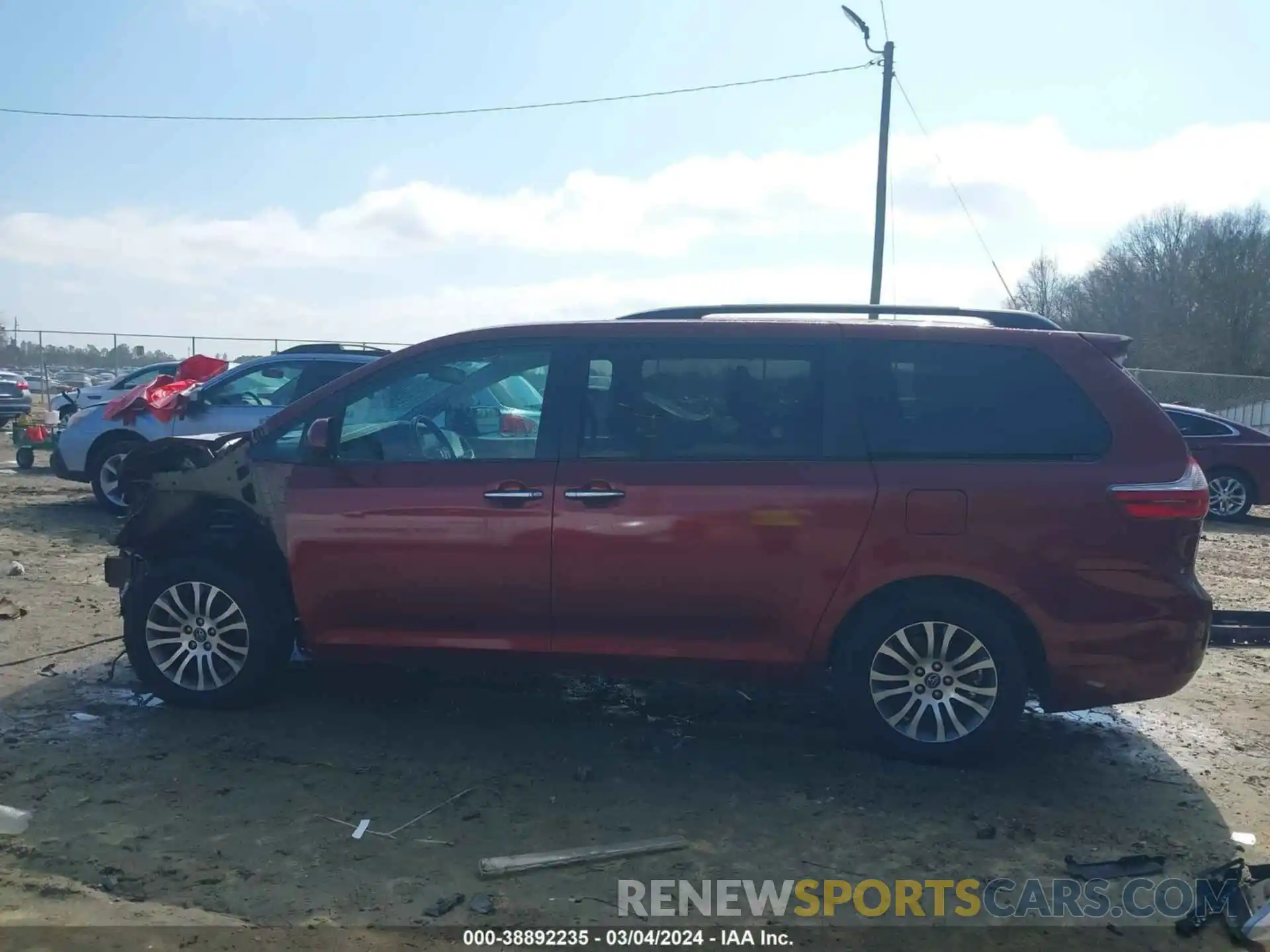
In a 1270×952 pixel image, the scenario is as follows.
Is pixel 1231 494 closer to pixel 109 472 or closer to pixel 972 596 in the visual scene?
pixel 972 596

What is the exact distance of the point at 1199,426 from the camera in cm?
1373

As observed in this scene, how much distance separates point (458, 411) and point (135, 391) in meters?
8.00

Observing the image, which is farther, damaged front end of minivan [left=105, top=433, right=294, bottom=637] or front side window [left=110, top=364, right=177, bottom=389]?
front side window [left=110, top=364, right=177, bottom=389]

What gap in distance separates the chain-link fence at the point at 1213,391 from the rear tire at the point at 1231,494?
12.9 meters

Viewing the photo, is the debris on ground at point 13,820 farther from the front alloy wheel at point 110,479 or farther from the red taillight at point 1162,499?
the front alloy wheel at point 110,479

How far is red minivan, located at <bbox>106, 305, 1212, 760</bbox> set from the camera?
4.75 meters

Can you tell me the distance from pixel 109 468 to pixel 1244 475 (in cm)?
1313

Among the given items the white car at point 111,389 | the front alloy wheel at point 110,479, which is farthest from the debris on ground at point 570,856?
the white car at point 111,389

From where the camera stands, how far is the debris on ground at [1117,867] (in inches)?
154

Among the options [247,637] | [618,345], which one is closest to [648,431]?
[618,345]

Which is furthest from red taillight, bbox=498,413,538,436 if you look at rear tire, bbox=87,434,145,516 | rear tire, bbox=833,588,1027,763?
rear tire, bbox=87,434,145,516

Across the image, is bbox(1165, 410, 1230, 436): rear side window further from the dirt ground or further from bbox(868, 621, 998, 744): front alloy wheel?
bbox(868, 621, 998, 744): front alloy wheel

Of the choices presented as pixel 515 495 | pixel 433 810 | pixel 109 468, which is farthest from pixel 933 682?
pixel 109 468

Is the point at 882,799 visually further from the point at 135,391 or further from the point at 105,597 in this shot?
the point at 135,391
